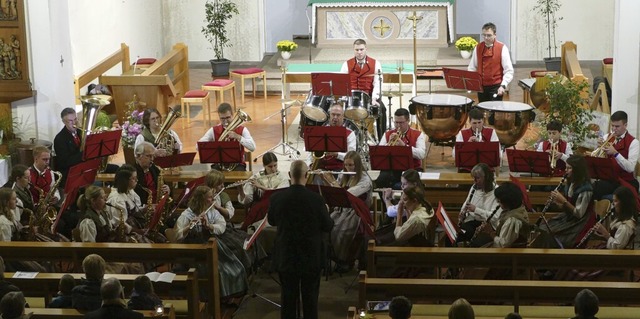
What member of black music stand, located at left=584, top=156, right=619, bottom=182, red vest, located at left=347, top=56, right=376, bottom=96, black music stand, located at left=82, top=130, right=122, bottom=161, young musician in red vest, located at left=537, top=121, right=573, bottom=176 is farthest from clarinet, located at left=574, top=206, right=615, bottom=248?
red vest, located at left=347, top=56, right=376, bottom=96

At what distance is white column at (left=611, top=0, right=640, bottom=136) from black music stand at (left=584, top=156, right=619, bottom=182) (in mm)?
2463

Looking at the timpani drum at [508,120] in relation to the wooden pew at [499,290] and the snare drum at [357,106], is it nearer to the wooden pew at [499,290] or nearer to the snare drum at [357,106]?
the snare drum at [357,106]

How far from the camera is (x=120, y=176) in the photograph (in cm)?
868

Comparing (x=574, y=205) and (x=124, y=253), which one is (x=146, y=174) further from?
(x=574, y=205)

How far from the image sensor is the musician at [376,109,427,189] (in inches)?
403

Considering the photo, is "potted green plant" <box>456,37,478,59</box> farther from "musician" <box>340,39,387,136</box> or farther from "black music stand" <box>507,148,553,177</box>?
"black music stand" <box>507,148,553,177</box>

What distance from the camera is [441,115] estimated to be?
11508mm

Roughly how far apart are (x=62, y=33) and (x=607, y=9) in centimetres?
1078

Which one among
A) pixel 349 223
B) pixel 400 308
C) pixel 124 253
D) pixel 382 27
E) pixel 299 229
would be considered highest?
pixel 382 27

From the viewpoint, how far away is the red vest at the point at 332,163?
32.9 feet

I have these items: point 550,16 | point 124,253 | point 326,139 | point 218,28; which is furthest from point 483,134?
point 550,16

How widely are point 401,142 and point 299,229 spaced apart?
3.24 metres

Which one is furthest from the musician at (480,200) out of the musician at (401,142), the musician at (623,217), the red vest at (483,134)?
the red vest at (483,134)

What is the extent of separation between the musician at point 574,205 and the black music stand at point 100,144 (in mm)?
4165
